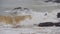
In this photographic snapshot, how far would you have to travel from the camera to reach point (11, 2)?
1071 millimetres

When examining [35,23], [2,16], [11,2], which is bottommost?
[35,23]

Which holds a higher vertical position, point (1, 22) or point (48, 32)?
point (1, 22)

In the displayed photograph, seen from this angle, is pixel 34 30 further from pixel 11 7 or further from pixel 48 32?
pixel 11 7

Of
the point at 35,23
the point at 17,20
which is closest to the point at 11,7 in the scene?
the point at 17,20

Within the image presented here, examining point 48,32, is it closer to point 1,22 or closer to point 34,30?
point 34,30

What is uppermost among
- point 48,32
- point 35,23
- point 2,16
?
point 2,16

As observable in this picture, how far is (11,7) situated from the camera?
107 cm

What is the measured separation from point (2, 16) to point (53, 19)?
529mm

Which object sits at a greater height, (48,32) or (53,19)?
(53,19)

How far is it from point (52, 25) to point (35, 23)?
178 millimetres

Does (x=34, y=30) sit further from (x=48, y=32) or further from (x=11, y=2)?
(x=11, y=2)

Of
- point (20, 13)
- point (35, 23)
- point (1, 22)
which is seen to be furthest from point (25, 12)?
point (1, 22)

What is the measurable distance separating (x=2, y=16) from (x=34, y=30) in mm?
360

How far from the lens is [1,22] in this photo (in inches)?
39.9
